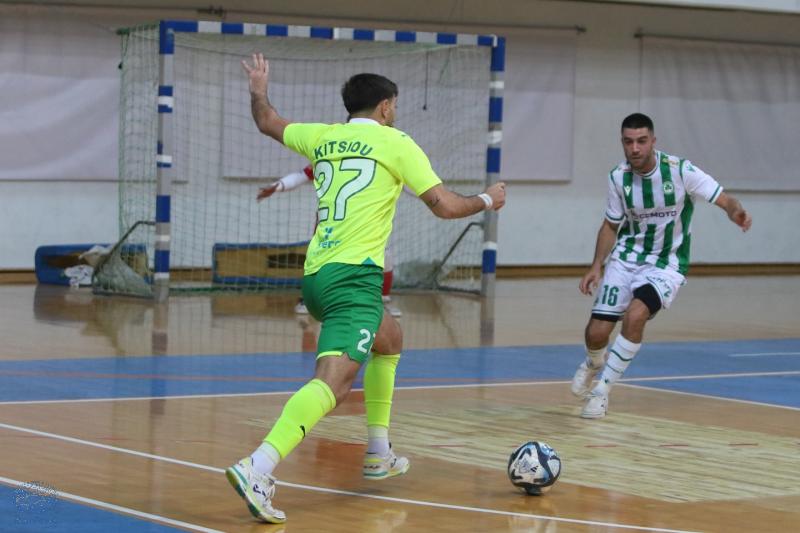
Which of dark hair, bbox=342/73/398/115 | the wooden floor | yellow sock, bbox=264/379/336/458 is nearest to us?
yellow sock, bbox=264/379/336/458

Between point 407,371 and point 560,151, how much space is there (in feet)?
35.3

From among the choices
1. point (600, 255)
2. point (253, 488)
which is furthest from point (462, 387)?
point (253, 488)

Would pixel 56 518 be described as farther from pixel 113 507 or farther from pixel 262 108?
pixel 262 108

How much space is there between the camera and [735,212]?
8.75m

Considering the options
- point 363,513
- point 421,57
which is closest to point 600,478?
point 363,513

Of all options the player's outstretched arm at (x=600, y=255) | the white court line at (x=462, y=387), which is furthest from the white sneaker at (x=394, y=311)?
the player's outstretched arm at (x=600, y=255)

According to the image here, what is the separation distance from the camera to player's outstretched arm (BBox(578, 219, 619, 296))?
892cm

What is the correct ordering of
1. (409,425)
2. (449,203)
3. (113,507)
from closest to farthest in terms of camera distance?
(113,507)
(449,203)
(409,425)

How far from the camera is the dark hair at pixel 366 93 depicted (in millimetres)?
6305

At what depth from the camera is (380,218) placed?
6227 mm

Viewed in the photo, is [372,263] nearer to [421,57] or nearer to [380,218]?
[380,218]

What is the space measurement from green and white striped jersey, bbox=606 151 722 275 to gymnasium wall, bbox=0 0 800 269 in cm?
998

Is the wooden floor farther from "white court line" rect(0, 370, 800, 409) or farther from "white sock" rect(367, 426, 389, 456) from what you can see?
"white sock" rect(367, 426, 389, 456)

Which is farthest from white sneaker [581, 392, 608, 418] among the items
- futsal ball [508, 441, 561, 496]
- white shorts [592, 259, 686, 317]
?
futsal ball [508, 441, 561, 496]
